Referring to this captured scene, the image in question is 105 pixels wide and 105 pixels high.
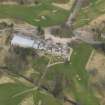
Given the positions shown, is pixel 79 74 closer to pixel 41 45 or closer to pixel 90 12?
pixel 41 45

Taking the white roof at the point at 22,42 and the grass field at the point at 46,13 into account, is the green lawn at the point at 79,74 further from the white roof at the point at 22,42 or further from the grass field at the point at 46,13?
the grass field at the point at 46,13

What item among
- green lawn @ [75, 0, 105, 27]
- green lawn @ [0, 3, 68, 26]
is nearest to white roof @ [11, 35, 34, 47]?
green lawn @ [0, 3, 68, 26]

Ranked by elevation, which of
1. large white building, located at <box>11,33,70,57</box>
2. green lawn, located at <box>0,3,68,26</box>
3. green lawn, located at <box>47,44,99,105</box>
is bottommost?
green lawn, located at <box>47,44,99,105</box>

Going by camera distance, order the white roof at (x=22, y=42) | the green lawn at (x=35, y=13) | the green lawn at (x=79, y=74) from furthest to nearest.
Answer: the green lawn at (x=35, y=13)
the white roof at (x=22, y=42)
the green lawn at (x=79, y=74)

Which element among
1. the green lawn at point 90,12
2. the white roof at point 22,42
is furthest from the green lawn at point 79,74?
the green lawn at point 90,12

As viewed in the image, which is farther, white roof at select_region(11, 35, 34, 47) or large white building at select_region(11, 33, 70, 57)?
white roof at select_region(11, 35, 34, 47)

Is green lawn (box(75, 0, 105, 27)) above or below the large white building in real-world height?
above

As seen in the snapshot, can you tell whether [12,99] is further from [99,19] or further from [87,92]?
[99,19]

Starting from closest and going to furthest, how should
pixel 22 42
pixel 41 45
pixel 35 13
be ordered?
pixel 22 42 → pixel 41 45 → pixel 35 13

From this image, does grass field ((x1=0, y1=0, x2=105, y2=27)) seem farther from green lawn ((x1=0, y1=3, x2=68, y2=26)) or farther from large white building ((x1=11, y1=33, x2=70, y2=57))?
large white building ((x1=11, y1=33, x2=70, y2=57))

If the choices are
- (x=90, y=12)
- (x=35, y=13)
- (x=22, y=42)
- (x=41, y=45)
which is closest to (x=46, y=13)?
(x=35, y=13)

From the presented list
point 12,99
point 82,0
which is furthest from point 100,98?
point 82,0
